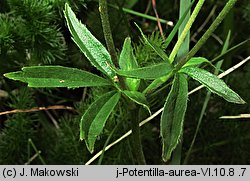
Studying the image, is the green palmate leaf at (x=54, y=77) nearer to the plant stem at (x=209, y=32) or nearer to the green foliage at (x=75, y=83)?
the green foliage at (x=75, y=83)

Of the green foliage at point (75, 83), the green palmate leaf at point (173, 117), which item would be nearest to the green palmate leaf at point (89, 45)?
the green foliage at point (75, 83)

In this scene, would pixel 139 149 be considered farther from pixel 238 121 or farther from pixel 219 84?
pixel 238 121

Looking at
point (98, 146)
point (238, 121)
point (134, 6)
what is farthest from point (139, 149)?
point (134, 6)

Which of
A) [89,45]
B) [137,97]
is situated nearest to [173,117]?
[137,97]

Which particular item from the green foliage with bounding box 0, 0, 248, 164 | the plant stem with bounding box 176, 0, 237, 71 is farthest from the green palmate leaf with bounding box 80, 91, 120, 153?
the plant stem with bounding box 176, 0, 237, 71

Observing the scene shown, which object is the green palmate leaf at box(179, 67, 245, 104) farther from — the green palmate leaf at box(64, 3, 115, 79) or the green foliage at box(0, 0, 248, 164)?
the green palmate leaf at box(64, 3, 115, 79)

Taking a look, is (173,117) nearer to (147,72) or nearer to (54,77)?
(147,72)
